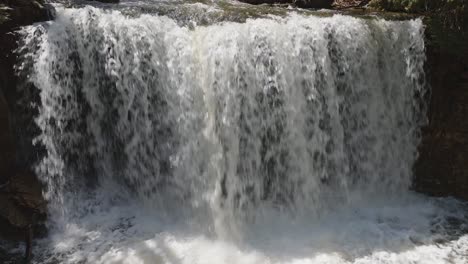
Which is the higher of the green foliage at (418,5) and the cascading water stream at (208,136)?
the green foliage at (418,5)

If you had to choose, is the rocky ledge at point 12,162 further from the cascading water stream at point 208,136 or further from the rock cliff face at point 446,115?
the rock cliff face at point 446,115

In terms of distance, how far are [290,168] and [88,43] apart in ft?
12.4

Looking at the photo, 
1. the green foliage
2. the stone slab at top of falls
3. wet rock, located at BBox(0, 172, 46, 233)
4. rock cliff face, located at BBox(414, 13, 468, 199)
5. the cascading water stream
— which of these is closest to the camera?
wet rock, located at BBox(0, 172, 46, 233)

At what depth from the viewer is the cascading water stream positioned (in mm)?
6754

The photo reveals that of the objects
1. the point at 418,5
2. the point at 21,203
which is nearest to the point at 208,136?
the point at 21,203

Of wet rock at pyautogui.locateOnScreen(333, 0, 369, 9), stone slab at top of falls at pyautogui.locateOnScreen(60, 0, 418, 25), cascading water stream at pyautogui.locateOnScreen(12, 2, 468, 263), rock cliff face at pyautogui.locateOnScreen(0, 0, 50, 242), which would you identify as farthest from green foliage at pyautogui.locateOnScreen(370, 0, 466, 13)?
rock cliff face at pyautogui.locateOnScreen(0, 0, 50, 242)

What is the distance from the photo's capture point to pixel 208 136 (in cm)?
703

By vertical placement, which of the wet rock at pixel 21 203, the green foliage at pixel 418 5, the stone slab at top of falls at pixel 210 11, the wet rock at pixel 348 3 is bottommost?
the wet rock at pixel 21 203

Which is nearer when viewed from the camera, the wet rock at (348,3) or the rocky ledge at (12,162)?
the rocky ledge at (12,162)

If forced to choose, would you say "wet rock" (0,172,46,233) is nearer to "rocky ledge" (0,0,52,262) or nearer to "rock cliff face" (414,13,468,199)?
"rocky ledge" (0,0,52,262)

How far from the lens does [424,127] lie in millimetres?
8039

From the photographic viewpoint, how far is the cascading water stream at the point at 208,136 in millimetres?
6754

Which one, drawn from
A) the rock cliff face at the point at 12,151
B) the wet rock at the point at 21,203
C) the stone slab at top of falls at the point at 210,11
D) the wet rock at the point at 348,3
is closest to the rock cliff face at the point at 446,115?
the stone slab at top of falls at the point at 210,11

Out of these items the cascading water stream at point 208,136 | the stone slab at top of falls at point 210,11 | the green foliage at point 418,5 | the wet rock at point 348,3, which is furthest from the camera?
the wet rock at point 348,3
